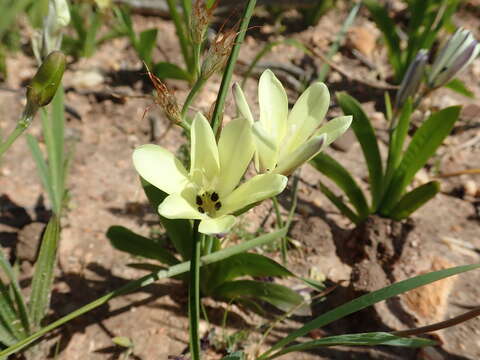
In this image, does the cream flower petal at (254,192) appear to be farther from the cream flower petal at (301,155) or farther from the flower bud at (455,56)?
the flower bud at (455,56)

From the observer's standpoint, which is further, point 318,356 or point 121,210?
point 121,210

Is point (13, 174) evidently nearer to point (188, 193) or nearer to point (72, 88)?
point (72, 88)

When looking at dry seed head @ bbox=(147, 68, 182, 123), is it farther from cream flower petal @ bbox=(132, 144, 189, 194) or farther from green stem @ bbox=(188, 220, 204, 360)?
green stem @ bbox=(188, 220, 204, 360)

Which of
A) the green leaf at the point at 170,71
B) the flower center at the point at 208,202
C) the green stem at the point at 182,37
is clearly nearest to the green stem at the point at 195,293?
the flower center at the point at 208,202

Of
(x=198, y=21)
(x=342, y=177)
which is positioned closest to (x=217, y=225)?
(x=198, y=21)

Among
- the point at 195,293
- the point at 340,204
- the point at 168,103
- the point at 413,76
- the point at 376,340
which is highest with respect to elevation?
the point at 413,76

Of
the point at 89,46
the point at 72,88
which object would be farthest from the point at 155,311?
the point at 89,46

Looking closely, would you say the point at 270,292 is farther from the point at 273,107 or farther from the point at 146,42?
the point at 146,42
